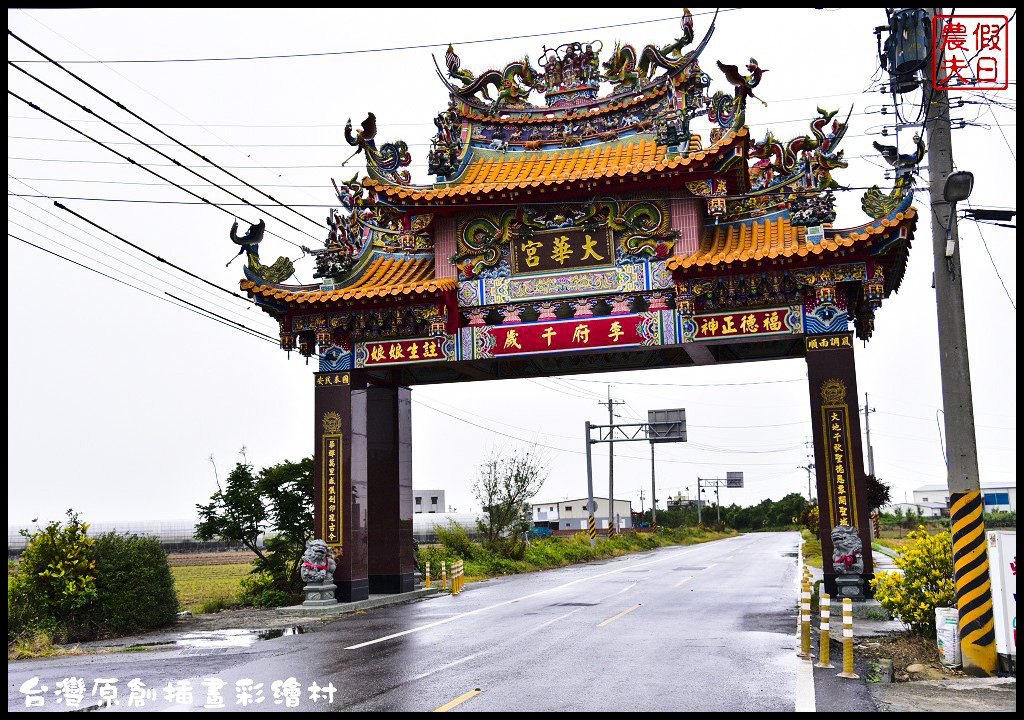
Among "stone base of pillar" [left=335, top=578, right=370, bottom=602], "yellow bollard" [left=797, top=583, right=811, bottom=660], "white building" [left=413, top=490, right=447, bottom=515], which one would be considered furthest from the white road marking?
"white building" [left=413, top=490, right=447, bottom=515]

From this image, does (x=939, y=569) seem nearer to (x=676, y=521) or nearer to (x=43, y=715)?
(x=43, y=715)

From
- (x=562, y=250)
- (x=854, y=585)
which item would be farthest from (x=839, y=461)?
(x=562, y=250)

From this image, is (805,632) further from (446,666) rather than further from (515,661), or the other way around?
(446,666)

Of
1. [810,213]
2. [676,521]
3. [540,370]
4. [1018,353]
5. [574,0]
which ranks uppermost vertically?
[810,213]

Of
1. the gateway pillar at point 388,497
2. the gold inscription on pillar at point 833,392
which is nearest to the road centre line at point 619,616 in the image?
the gold inscription on pillar at point 833,392

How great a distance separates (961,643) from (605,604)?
378 inches

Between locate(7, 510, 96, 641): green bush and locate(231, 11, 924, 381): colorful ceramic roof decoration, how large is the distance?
6.60m

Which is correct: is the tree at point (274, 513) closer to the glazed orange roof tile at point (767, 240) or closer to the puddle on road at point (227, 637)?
the puddle on road at point (227, 637)

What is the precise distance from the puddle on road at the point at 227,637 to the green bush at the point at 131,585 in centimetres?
133

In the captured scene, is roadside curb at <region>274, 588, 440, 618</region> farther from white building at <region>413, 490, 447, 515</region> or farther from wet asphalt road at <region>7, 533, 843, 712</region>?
white building at <region>413, 490, 447, 515</region>

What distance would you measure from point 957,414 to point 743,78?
31.1 ft

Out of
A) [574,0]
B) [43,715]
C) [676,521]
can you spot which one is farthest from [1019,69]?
[676,521]

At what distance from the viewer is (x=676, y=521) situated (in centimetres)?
10175

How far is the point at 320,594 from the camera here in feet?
61.5
